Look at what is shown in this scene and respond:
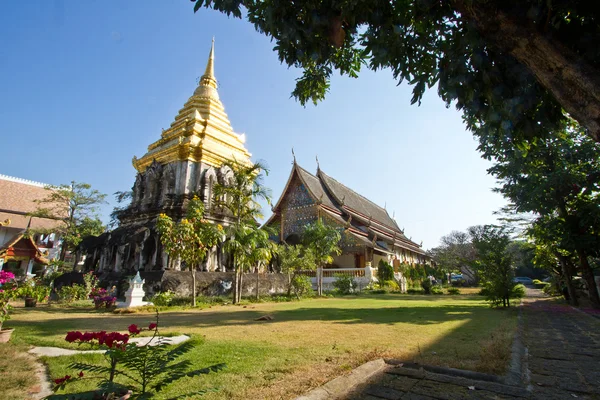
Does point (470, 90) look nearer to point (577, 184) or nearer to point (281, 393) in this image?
point (281, 393)

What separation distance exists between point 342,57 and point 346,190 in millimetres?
23726

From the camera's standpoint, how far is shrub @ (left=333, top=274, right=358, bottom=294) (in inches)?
641

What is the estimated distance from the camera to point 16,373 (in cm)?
284

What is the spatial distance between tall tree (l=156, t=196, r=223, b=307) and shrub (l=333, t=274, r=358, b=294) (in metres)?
8.65

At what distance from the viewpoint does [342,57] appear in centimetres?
466

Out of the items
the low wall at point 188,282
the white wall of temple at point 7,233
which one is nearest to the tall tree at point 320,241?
the low wall at point 188,282

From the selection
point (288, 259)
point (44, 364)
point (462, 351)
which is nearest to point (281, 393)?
point (462, 351)

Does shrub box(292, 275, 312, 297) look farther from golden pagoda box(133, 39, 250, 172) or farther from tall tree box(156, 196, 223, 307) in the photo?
golden pagoda box(133, 39, 250, 172)

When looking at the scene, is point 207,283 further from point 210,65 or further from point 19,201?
point 19,201

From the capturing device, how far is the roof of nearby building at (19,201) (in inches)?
1032

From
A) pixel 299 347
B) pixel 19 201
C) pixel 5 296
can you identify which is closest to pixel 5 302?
pixel 5 296

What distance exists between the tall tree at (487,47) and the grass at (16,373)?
3396 mm

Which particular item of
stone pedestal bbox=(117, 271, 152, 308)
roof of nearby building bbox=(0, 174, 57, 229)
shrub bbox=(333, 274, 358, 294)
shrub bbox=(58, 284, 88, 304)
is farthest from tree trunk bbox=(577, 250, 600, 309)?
Answer: roof of nearby building bbox=(0, 174, 57, 229)

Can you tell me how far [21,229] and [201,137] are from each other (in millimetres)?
21738
